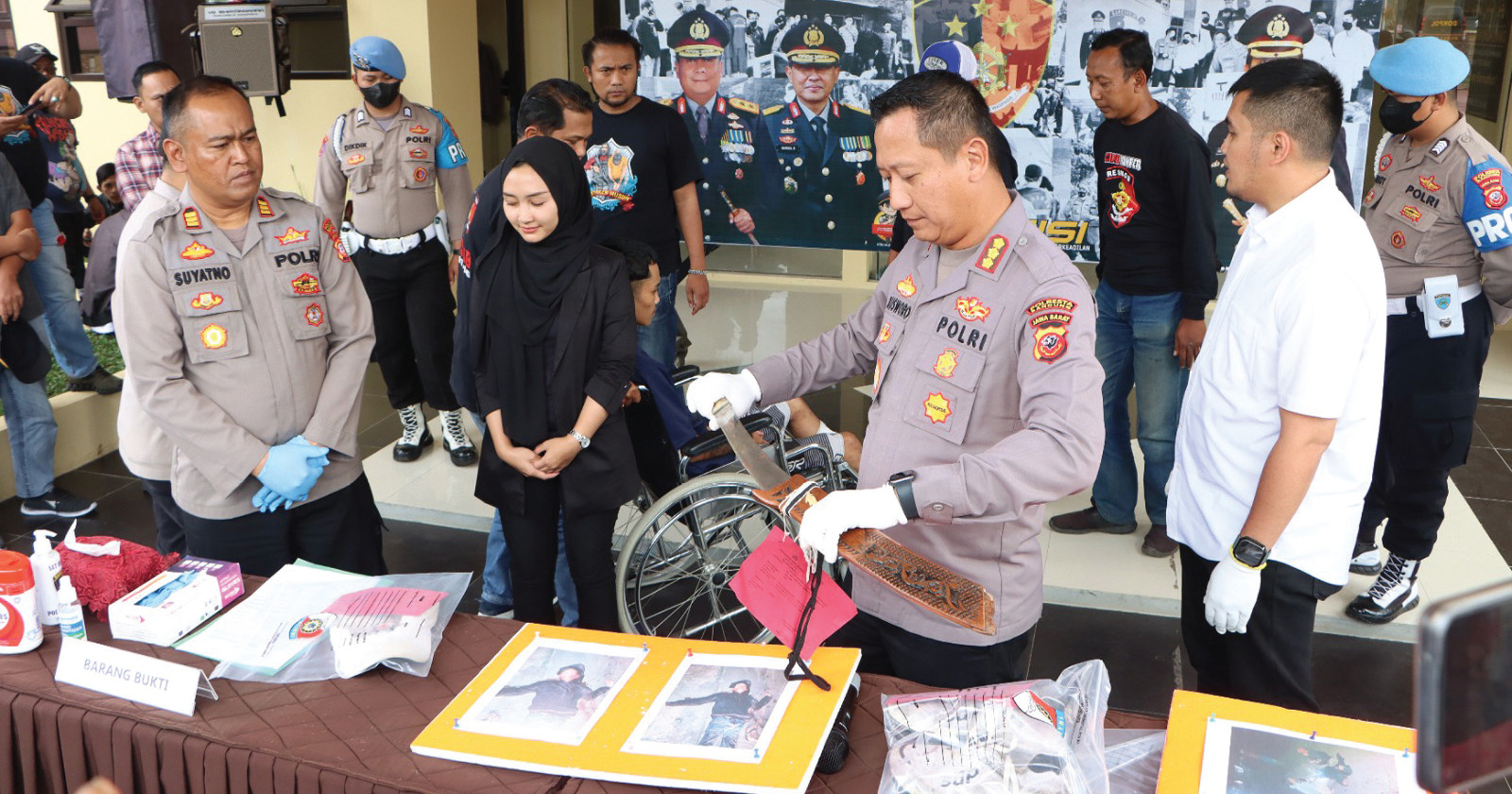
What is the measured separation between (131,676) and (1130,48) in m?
3.07

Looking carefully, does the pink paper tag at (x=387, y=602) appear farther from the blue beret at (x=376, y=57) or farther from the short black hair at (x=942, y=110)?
the blue beret at (x=376, y=57)

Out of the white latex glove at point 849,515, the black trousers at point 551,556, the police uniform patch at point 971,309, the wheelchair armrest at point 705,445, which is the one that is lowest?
the black trousers at point 551,556

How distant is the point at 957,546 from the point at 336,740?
100cm

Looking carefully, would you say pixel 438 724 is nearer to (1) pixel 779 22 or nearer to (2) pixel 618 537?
(2) pixel 618 537

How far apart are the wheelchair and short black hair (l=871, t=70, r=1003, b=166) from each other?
138 centimetres

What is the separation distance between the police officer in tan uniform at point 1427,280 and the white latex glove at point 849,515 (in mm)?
2175

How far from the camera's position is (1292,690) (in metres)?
1.96

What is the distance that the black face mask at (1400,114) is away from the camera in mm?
3081

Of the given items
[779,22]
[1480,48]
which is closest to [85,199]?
[779,22]

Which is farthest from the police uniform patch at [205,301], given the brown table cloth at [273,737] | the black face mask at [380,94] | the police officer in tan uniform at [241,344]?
the black face mask at [380,94]

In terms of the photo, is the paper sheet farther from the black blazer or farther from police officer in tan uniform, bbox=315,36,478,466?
police officer in tan uniform, bbox=315,36,478,466

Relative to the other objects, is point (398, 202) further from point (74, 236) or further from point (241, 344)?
point (74, 236)

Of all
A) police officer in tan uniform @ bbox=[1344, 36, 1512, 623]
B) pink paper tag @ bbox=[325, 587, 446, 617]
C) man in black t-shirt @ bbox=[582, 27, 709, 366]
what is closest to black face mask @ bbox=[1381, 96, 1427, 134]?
police officer in tan uniform @ bbox=[1344, 36, 1512, 623]

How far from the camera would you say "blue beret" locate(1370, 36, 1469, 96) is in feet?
9.86
